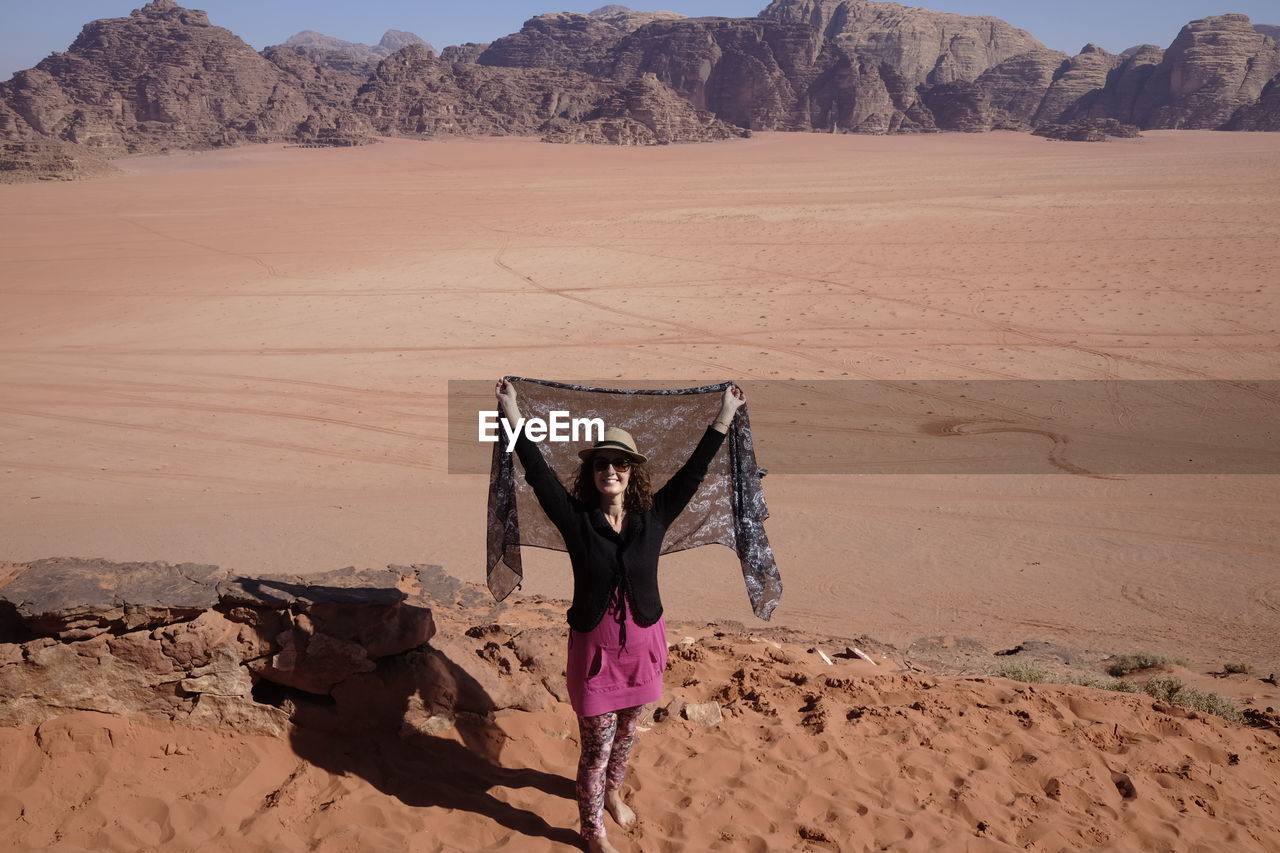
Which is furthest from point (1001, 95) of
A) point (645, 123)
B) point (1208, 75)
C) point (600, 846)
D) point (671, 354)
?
point (600, 846)

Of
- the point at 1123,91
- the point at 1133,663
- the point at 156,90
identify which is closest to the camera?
the point at 1133,663

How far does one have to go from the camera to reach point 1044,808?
15.1 feet

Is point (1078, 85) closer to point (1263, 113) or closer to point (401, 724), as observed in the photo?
point (1263, 113)

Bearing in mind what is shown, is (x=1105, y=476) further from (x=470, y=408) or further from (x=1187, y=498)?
(x=470, y=408)

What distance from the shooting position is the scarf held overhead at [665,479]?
15.4 feet

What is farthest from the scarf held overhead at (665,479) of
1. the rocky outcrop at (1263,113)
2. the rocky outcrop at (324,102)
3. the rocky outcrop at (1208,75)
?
the rocky outcrop at (1208,75)

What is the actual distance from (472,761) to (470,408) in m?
8.92

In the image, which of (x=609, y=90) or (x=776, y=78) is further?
(x=776, y=78)

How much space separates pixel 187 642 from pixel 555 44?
12614 centimetres

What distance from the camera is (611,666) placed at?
3920mm

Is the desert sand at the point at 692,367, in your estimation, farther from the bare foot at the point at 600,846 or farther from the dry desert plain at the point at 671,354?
the bare foot at the point at 600,846

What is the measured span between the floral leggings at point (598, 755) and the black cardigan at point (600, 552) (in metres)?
0.42

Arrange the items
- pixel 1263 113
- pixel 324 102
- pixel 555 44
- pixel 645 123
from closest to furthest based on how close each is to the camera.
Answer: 1. pixel 645 123
2. pixel 1263 113
3. pixel 324 102
4. pixel 555 44

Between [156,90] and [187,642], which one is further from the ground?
[156,90]
